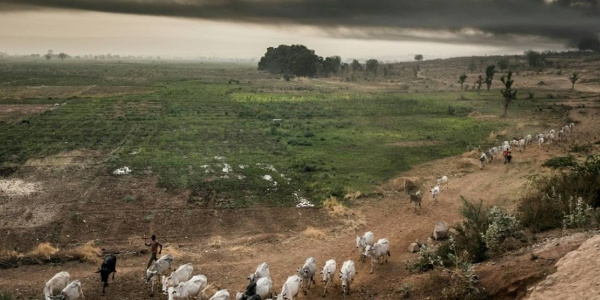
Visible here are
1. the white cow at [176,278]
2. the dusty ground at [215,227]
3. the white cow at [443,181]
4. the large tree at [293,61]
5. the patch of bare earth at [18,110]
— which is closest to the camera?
the white cow at [176,278]

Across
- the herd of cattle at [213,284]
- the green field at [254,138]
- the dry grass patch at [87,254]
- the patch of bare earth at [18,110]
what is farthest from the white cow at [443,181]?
the patch of bare earth at [18,110]

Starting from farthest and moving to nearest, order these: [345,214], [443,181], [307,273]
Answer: [443,181]
[345,214]
[307,273]

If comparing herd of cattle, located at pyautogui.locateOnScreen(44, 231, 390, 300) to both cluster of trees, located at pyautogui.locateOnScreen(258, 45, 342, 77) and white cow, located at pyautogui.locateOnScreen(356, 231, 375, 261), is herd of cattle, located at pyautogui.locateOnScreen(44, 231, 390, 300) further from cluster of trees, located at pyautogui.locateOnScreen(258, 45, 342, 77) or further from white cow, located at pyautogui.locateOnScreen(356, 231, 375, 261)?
cluster of trees, located at pyautogui.locateOnScreen(258, 45, 342, 77)

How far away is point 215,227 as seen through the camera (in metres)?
19.5

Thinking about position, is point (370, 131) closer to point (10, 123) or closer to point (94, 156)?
point (94, 156)

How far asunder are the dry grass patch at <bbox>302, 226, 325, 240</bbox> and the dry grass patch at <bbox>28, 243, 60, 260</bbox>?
9838 millimetres

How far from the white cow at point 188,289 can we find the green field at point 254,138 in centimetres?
897

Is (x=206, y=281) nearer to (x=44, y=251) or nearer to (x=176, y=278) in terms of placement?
(x=176, y=278)

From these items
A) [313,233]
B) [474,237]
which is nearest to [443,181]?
[313,233]

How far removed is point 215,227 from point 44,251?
6.67 m

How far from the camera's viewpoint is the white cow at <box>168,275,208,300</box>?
12.5 m

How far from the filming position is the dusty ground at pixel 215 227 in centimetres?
1442

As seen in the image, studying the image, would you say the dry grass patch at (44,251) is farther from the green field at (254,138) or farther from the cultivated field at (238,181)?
the green field at (254,138)

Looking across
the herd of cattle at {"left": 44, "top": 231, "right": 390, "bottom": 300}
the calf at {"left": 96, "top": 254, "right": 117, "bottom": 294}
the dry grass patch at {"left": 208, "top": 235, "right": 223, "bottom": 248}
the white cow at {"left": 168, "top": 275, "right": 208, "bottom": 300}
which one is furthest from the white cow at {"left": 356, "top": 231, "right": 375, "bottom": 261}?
the calf at {"left": 96, "top": 254, "right": 117, "bottom": 294}
